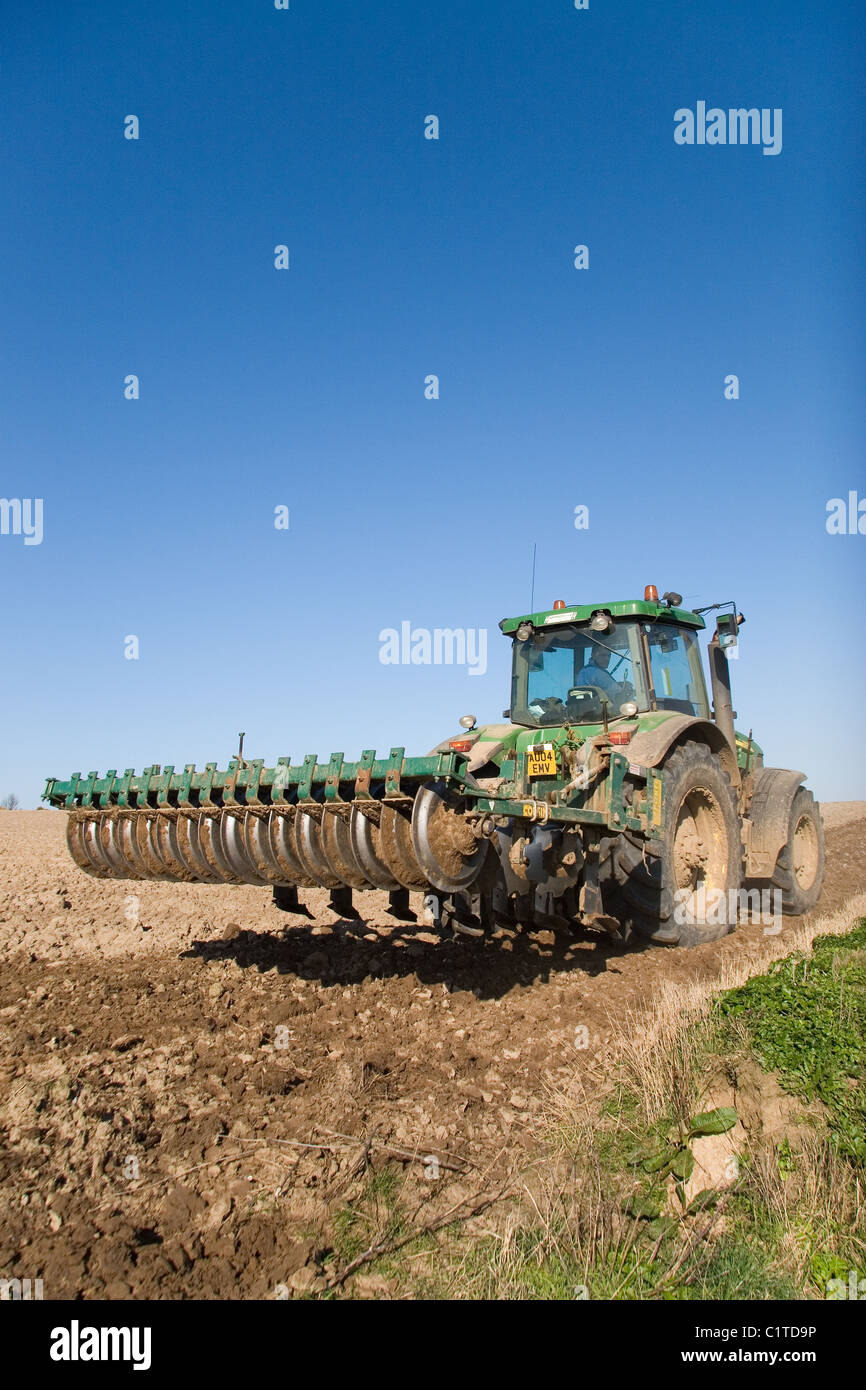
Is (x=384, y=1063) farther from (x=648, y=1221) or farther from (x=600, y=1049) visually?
(x=648, y=1221)

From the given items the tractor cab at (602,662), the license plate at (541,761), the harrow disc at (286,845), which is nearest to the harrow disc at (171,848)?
the harrow disc at (286,845)

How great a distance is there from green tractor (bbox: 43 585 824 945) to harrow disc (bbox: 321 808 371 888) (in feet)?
0.04

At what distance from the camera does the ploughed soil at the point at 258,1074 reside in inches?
119

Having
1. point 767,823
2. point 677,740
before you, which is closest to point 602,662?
point 677,740

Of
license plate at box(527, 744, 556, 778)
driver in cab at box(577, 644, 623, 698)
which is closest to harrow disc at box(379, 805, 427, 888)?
license plate at box(527, 744, 556, 778)

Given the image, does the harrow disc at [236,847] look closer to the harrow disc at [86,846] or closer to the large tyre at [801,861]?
the harrow disc at [86,846]

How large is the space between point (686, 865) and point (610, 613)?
2.17m

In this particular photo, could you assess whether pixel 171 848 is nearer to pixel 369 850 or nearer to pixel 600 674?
pixel 369 850

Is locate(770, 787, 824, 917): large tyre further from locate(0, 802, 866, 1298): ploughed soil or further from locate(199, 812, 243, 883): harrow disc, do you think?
locate(199, 812, 243, 883): harrow disc

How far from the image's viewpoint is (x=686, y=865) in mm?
7223

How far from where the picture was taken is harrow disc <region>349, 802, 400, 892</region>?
505 cm

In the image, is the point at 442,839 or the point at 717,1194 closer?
the point at 717,1194

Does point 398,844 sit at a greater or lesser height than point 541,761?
lesser
